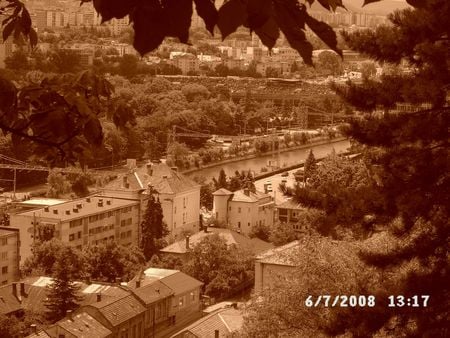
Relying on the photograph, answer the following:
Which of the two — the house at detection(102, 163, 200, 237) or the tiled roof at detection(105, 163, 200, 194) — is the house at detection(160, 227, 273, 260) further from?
the tiled roof at detection(105, 163, 200, 194)

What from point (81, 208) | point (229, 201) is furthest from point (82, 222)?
point (229, 201)

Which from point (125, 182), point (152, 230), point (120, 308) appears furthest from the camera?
point (125, 182)

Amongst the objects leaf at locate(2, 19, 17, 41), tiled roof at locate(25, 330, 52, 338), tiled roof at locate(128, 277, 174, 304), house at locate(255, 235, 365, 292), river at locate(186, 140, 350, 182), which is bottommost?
river at locate(186, 140, 350, 182)

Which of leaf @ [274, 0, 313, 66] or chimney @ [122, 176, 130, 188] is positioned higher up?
leaf @ [274, 0, 313, 66]

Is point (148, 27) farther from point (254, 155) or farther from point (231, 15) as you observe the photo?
point (254, 155)

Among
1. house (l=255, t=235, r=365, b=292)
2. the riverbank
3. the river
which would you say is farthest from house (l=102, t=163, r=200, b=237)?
house (l=255, t=235, r=365, b=292)

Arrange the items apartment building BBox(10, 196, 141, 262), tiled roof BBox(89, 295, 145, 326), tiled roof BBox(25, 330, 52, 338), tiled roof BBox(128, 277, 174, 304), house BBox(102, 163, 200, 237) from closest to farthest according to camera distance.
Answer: tiled roof BBox(25, 330, 52, 338)
tiled roof BBox(89, 295, 145, 326)
tiled roof BBox(128, 277, 174, 304)
apartment building BBox(10, 196, 141, 262)
house BBox(102, 163, 200, 237)
